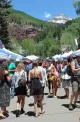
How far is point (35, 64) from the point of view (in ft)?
35.1

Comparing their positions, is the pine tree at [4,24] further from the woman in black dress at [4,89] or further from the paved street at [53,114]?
the woman in black dress at [4,89]

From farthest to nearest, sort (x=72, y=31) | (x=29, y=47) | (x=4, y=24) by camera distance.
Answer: (x=29, y=47) < (x=72, y=31) < (x=4, y=24)

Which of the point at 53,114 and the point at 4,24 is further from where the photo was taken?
the point at 4,24

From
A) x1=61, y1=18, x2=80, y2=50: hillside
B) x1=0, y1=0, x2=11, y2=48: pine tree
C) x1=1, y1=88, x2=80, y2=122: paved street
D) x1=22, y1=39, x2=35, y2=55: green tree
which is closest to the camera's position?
x1=1, y1=88, x2=80, y2=122: paved street

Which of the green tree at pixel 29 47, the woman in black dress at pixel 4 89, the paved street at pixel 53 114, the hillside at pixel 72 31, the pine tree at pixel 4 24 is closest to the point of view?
the paved street at pixel 53 114

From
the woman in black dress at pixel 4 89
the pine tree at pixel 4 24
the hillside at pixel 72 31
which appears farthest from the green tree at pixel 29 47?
the woman in black dress at pixel 4 89

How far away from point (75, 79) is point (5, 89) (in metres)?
2.41

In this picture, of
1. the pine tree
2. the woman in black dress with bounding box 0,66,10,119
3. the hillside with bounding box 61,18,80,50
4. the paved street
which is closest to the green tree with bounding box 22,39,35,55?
the hillside with bounding box 61,18,80,50

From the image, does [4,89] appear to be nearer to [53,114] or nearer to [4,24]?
[53,114]

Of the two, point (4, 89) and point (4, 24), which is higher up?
point (4, 24)

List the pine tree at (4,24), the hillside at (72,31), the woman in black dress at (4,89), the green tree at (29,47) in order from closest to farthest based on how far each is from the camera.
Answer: the woman in black dress at (4,89) < the pine tree at (4,24) < the hillside at (72,31) < the green tree at (29,47)

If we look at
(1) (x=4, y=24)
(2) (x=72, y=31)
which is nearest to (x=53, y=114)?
(1) (x=4, y=24)

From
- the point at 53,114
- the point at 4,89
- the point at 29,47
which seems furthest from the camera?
the point at 29,47

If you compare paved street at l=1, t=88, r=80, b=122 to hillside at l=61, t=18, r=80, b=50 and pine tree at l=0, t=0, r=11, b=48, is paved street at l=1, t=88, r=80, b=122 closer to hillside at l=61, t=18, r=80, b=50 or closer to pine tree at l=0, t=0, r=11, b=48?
pine tree at l=0, t=0, r=11, b=48
